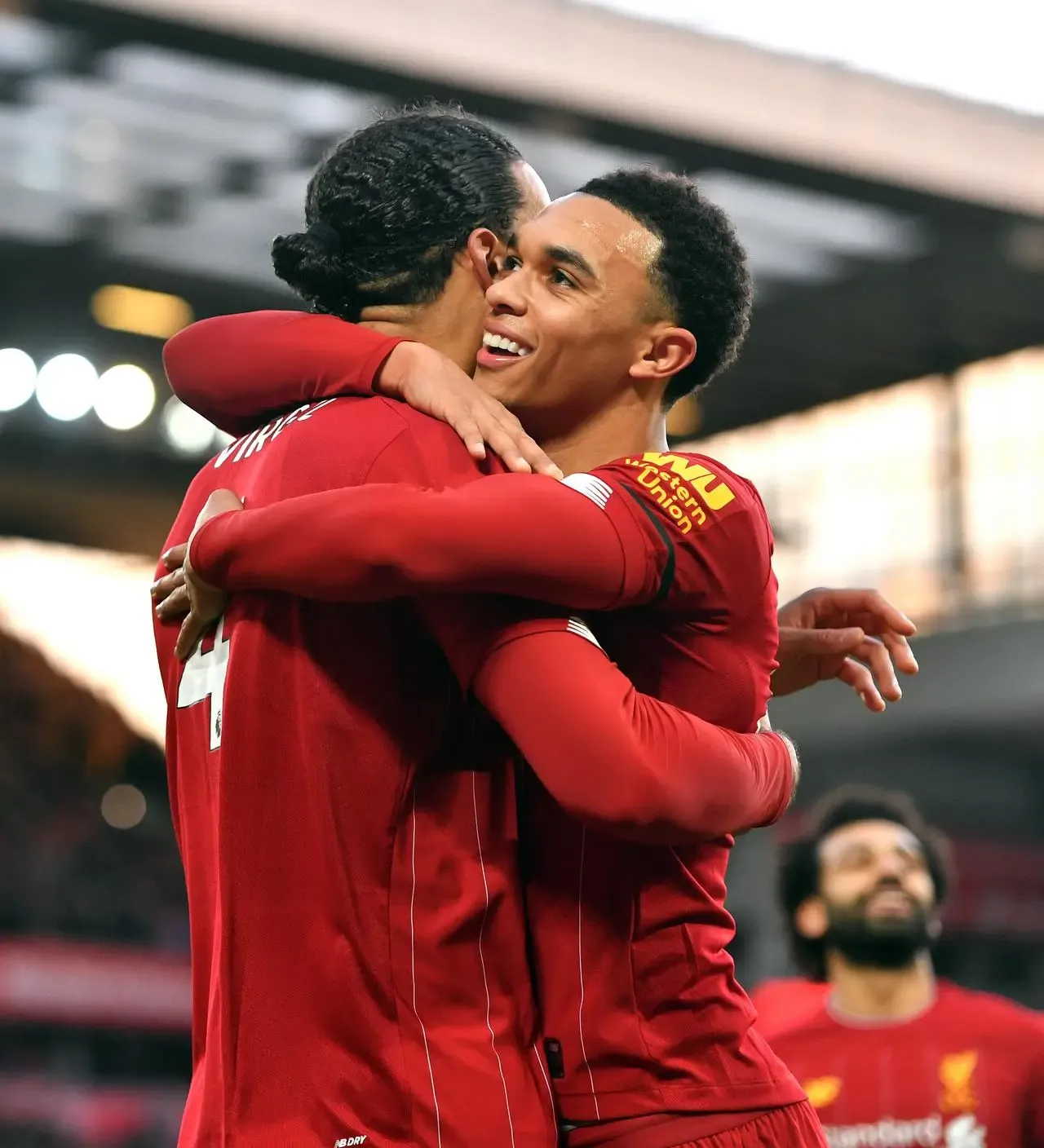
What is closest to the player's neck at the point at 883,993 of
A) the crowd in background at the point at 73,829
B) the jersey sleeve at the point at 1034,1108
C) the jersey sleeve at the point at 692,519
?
the jersey sleeve at the point at 1034,1108

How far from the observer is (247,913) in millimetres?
1904

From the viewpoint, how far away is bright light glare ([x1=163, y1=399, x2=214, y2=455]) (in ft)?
53.2

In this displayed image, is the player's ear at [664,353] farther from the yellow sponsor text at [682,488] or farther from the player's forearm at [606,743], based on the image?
the player's forearm at [606,743]

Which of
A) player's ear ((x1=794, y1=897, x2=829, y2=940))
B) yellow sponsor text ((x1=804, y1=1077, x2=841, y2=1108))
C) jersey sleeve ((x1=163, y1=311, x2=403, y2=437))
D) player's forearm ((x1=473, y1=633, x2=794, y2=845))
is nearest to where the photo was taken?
player's forearm ((x1=473, y1=633, x2=794, y2=845))

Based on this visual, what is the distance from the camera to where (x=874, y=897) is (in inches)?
203

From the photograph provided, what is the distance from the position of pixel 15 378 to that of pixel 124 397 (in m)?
1.00

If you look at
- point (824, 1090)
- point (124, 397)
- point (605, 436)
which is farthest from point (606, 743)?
point (124, 397)

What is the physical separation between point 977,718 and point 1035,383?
11.7 feet

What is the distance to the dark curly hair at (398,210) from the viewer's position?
219cm

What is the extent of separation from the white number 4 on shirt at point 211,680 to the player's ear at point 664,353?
0.64 metres

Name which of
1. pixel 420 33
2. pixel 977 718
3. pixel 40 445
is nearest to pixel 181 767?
pixel 420 33

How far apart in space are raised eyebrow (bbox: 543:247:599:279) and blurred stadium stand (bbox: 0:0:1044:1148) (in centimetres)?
888

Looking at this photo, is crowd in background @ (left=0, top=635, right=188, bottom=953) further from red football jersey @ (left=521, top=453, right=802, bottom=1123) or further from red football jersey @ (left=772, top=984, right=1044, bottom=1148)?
red football jersey @ (left=521, top=453, right=802, bottom=1123)

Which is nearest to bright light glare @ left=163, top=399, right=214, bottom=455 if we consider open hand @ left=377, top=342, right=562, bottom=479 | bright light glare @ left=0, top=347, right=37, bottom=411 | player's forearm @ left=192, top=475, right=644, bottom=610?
bright light glare @ left=0, top=347, right=37, bottom=411
